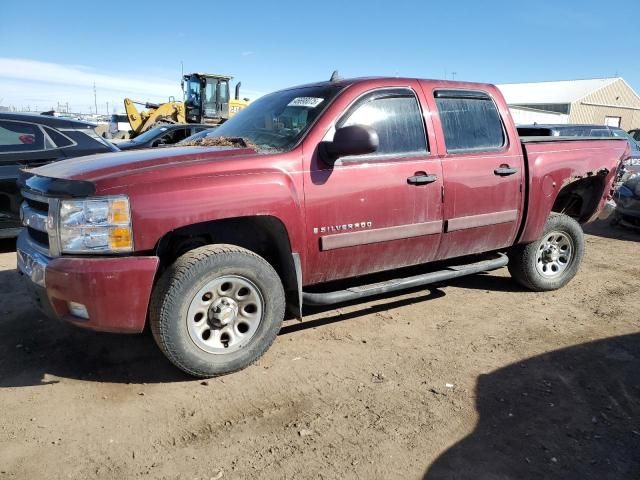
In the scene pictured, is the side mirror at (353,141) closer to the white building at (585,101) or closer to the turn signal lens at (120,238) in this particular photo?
the turn signal lens at (120,238)

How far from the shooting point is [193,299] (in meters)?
3.10

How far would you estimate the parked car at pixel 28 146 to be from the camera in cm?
595

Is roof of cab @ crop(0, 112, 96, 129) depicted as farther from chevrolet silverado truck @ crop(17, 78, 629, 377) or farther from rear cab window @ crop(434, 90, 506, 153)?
rear cab window @ crop(434, 90, 506, 153)

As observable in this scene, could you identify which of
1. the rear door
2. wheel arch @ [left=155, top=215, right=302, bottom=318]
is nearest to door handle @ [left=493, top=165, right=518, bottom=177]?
the rear door

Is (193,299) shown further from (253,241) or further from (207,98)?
(207,98)

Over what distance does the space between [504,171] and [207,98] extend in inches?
782

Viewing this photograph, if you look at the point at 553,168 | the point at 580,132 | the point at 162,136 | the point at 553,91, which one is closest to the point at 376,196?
the point at 553,168

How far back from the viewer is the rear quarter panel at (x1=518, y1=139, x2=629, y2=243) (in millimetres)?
4508

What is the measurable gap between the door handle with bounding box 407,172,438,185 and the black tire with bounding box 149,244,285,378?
4.20 feet

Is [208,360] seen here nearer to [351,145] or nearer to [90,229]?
[90,229]

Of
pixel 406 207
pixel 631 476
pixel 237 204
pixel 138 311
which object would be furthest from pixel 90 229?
pixel 631 476

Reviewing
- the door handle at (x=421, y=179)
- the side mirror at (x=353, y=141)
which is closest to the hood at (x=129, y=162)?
the side mirror at (x=353, y=141)

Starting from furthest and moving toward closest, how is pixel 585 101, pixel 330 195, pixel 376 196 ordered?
pixel 585 101, pixel 376 196, pixel 330 195

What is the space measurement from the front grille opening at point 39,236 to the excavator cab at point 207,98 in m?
19.4
